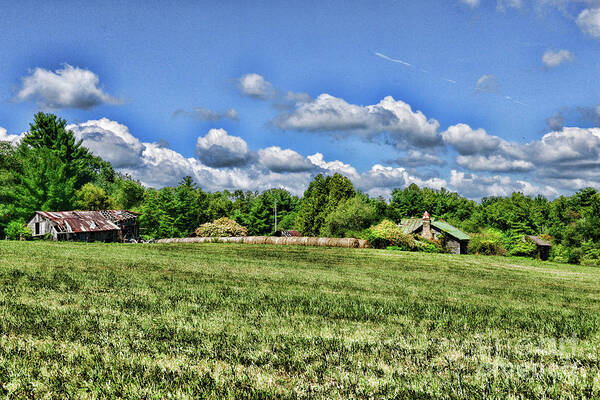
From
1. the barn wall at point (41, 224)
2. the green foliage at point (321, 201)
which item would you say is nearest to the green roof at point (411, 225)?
the green foliage at point (321, 201)

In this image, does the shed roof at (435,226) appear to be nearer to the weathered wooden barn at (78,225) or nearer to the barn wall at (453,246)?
the barn wall at (453,246)

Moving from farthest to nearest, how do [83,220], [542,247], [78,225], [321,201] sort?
[542,247] → [321,201] → [83,220] → [78,225]

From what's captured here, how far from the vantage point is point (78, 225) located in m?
58.1

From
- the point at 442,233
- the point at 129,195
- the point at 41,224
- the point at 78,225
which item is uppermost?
the point at 129,195

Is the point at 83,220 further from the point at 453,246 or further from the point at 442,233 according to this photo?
the point at 453,246

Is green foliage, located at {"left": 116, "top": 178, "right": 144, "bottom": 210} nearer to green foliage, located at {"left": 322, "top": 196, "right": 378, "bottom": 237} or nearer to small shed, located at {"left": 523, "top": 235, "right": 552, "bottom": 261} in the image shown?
green foliage, located at {"left": 322, "top": 196, "right": 378, "bottom": 237}

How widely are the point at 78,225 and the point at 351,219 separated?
47.5 metres

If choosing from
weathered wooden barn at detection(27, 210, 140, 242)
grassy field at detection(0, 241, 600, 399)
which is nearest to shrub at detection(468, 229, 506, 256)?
grassy field at detection(0, 241, 600, 399)

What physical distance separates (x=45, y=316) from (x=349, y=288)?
365 inches

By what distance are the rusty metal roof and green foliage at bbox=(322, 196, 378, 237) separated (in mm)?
42572

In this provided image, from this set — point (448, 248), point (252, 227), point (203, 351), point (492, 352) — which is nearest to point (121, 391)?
point (203, 351)

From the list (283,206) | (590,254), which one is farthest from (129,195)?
(590,254)

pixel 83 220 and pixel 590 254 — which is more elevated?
pixel 83 220

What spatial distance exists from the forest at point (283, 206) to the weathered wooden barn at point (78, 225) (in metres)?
3.21
